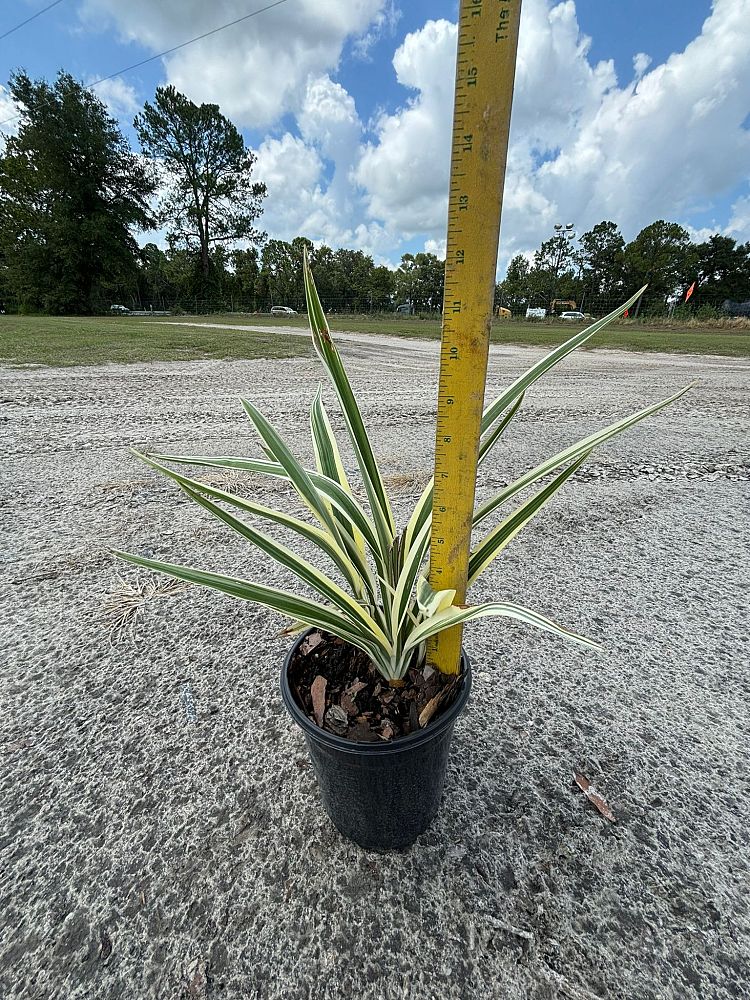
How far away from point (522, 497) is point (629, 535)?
0.73 metres

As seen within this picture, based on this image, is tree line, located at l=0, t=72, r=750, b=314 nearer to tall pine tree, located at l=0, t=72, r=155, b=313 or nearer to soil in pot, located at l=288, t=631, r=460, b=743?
tall pine tree, located at l=0, t=72, r=155, b=313

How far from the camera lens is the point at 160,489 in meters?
2.10

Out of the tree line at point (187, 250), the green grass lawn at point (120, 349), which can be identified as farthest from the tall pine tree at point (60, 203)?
the green grass lawn at point (120, 349)

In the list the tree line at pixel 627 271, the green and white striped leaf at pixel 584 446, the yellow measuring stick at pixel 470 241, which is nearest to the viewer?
the yellow measuring stick at pixel 470 241

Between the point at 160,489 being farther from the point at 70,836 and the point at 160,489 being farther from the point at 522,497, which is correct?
the point at 522,497

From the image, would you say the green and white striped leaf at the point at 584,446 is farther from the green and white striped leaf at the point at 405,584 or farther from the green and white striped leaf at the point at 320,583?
the green and white striped leaf at the point at 320,583

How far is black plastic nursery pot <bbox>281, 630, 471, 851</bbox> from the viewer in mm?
652

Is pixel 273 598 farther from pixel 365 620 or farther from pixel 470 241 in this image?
pixel 470 241

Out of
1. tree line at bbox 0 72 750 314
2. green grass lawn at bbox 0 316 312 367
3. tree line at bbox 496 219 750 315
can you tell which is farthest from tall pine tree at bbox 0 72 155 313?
tree line at bbox 496 219 750 315

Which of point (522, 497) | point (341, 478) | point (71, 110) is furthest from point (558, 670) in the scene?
point (71, 110)

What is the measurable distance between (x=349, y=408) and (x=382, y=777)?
58 cm

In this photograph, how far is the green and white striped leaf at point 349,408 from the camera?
67 cm

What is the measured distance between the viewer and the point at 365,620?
0.69 meters

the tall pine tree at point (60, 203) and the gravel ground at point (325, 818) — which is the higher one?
the tall pine tree at point (60, 203)
